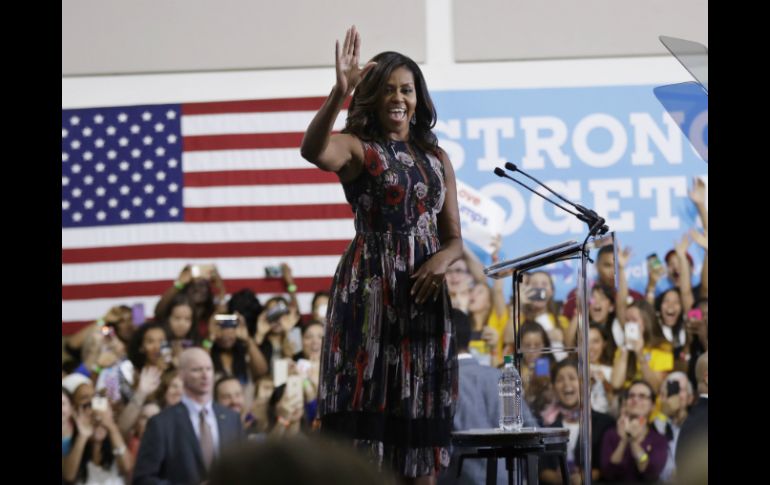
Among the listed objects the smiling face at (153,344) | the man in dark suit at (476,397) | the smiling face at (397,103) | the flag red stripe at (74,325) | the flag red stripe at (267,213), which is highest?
the smiling face at (397,103)

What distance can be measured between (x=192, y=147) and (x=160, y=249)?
653mm

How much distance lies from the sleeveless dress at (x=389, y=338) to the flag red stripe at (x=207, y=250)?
359cm

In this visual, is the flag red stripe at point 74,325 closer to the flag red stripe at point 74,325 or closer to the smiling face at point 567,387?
the flag red stripe at point 74,325

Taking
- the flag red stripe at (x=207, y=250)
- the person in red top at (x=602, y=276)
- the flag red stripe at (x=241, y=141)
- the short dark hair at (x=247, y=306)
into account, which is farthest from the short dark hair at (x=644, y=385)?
the flag red stripe at (x=241, y=141)

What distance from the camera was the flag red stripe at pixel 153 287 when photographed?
6.53 meters

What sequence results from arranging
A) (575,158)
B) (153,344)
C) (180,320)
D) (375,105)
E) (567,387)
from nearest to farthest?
(375,105), (567,387), (153,344), (180,320), (575,158)

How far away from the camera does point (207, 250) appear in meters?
6.62

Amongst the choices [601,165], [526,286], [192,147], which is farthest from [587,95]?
[192,147]

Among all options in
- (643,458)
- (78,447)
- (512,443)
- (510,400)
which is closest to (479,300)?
(643,458)

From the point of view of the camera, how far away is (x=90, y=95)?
6.75 m

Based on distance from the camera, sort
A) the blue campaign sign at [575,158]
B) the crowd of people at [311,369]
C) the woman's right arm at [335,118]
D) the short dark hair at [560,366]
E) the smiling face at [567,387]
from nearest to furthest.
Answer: the woman's right arm at [335,118], the crowd of people at [311,369], the smiling face at [567,387], the short dark hair at [560,366], the blue campaign sign at [575,158]

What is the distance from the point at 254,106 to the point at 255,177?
1.43 ft

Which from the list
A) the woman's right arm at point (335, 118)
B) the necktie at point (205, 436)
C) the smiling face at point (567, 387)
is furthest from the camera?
the smiling face at point (567, 387)

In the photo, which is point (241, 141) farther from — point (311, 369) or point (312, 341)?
point (311, 369)
